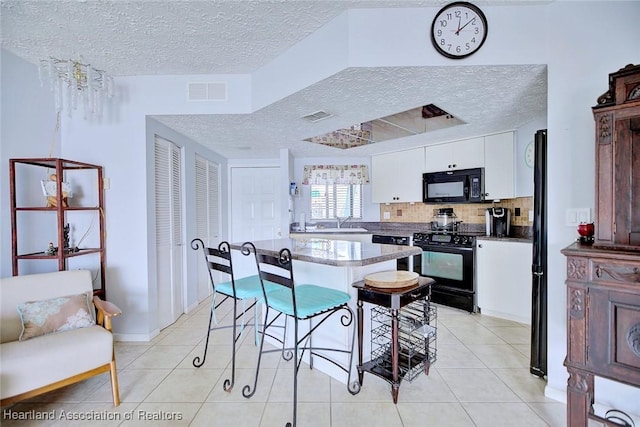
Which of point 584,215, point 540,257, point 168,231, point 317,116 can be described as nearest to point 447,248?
point 540,257

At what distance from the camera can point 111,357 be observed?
1.80m

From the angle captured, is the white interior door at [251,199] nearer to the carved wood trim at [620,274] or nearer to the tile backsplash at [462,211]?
the tile backsplash at [462,211]

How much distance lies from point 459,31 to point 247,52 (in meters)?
1.51

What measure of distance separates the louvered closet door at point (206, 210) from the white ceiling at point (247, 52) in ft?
3.68

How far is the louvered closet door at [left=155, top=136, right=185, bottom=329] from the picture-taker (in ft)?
9.64

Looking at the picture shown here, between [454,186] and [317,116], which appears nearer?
[317,116]

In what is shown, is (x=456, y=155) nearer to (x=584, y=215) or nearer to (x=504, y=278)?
(x=504, y=278)

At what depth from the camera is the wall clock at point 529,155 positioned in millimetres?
3100

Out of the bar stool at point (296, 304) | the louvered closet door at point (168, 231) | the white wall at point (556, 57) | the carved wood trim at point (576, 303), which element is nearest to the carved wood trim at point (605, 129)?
the white wall at point (556, 57)

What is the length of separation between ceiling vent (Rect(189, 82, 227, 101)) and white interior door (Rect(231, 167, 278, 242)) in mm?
2195

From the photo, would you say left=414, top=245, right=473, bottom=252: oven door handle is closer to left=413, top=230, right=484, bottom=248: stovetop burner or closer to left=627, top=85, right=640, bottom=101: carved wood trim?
left=413, top=230, right=484, bottom=248: stovetop burner

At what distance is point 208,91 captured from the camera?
2.67 m

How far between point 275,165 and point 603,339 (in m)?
4.33

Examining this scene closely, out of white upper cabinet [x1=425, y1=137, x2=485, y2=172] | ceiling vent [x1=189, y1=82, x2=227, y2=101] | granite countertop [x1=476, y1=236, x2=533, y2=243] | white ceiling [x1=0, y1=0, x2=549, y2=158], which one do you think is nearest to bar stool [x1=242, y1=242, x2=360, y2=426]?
white ceiling [x1=0, y1=0, x2=549, y2=158]
